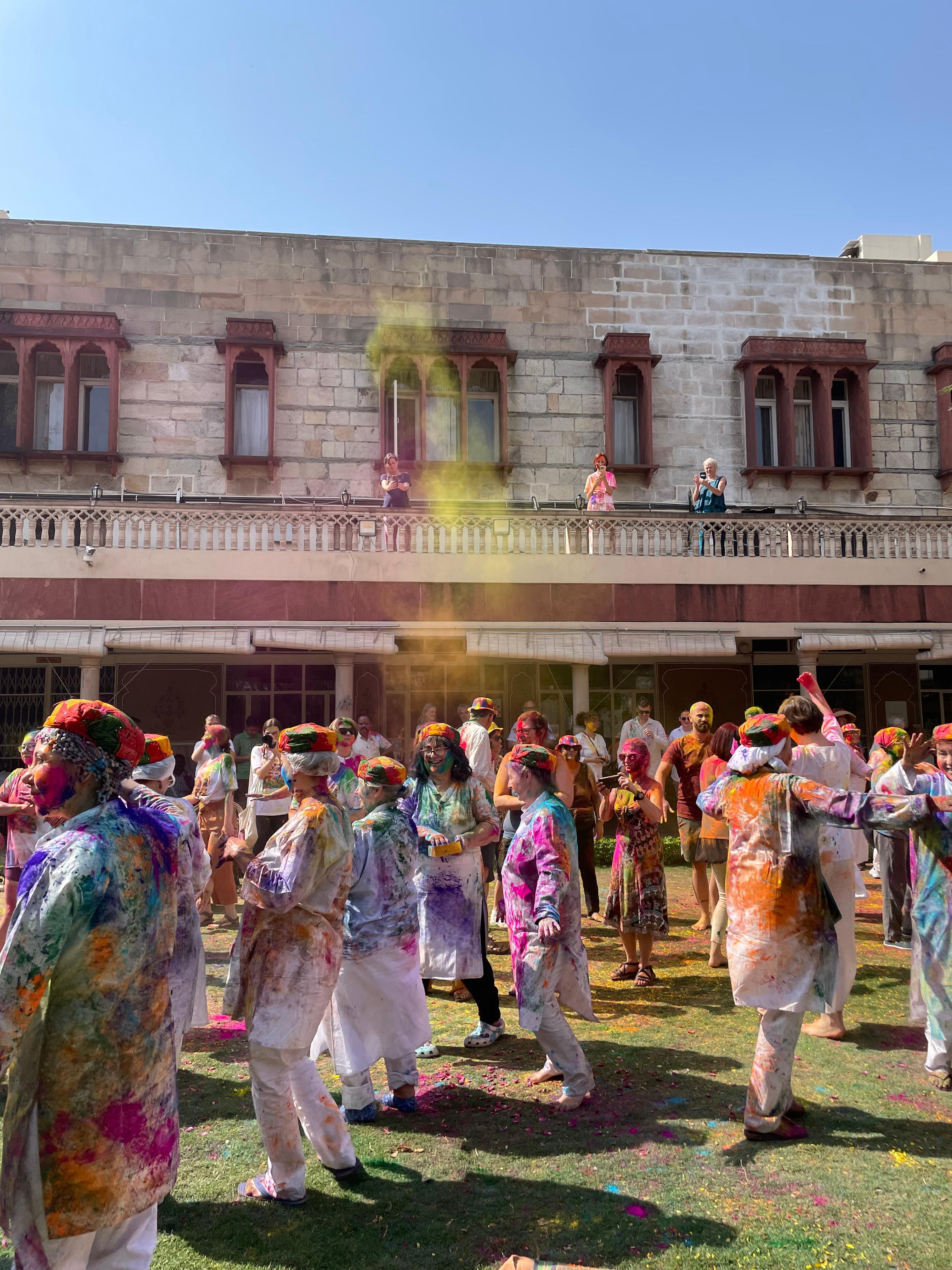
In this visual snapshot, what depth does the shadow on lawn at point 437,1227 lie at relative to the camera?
11.0ft

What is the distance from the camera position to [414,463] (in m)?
18.5

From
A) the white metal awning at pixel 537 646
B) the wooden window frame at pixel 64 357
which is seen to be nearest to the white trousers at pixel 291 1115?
the white metal awning at pixel 537 646

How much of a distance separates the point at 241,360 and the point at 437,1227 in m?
17.0

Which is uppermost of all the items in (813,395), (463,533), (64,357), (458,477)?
(64,357)

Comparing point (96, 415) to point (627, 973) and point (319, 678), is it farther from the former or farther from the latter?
point (627, 973)

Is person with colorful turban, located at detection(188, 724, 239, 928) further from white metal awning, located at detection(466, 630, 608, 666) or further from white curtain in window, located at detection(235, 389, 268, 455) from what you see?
white curtain in window, located at detection(235, 389, 268, 455)

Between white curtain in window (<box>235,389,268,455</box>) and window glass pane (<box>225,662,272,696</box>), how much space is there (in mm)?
4520

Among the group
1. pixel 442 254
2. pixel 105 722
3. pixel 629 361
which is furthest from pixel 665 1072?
pixel 442 254

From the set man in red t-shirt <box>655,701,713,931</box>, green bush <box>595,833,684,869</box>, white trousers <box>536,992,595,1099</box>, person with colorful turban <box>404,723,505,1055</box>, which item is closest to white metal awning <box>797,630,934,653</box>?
green bush <box>595,833,684,869</box>

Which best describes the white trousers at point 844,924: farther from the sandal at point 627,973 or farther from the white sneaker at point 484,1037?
the white sneaker at point 484,1037

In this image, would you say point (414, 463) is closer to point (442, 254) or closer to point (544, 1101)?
point (442, 254)

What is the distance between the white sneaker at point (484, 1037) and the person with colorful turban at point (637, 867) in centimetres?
154

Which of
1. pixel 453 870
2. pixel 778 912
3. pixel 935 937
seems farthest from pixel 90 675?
pixel 935 937

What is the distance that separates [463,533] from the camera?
49.7ft
